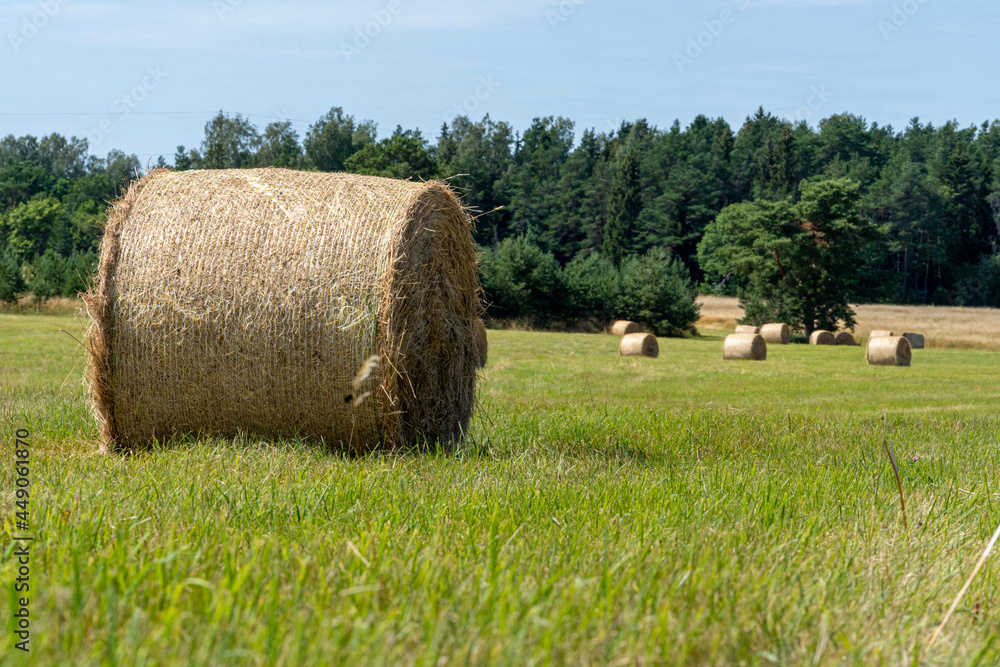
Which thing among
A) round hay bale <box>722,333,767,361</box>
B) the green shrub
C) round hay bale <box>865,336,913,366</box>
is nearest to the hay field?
the green shrub

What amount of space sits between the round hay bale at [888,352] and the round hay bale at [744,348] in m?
3.16

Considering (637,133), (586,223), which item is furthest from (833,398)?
(637,133)

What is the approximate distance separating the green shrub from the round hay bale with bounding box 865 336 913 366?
64.7ft

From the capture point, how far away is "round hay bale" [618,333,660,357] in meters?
27.1

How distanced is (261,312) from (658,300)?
137ft

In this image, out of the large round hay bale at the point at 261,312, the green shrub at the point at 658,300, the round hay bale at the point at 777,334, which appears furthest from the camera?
the green shrub at the point at 658,300

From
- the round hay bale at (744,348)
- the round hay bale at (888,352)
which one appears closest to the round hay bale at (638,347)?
the round hay bale at (744,348)

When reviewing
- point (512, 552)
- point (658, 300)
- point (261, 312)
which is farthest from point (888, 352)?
point (512, 552)

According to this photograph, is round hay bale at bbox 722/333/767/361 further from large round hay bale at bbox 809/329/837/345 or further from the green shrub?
the green shrub

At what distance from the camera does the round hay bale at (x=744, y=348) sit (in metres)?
27.0

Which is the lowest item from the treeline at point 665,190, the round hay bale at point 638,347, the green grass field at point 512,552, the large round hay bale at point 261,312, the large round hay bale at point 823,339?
the large round hay bale at point 823,339

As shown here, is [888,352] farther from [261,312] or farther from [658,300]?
[261,312]

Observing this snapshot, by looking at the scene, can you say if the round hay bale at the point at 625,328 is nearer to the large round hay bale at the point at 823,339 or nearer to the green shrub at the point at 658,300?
the green shrub at the point at 658,300

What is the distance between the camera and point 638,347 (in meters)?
27.1
